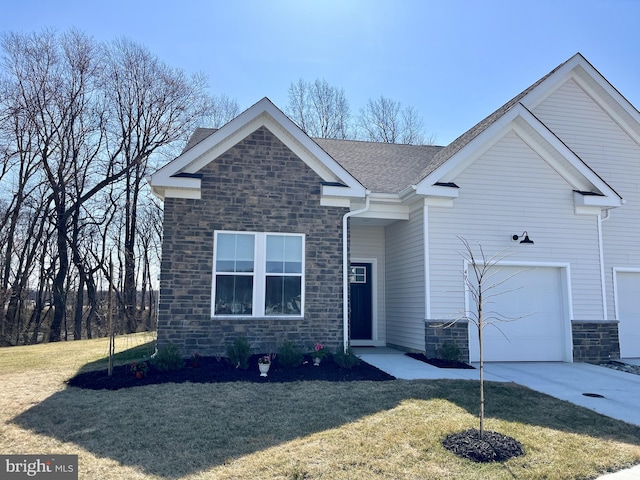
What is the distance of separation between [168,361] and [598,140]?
12.3 m

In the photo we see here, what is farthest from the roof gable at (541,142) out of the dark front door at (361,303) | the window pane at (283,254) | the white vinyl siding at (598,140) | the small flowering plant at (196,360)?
the small flowering plant at (196,360)

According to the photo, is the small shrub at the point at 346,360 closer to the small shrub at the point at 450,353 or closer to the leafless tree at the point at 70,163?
the small shrub at the point at 450,353

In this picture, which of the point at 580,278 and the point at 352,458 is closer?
the point at 352,458

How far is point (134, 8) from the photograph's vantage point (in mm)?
10523

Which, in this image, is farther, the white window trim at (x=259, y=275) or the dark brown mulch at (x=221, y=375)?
the white window trim at (x=259, y=275)

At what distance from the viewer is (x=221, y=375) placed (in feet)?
27.5

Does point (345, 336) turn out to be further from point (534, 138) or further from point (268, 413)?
point (534, 138)

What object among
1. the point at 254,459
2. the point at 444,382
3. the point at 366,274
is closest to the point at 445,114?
the point at 366,274

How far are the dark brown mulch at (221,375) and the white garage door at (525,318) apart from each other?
3.38m

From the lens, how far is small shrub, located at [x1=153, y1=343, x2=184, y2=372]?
338 inches

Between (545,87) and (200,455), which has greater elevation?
(545,87)

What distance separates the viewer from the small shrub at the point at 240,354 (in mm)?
8953

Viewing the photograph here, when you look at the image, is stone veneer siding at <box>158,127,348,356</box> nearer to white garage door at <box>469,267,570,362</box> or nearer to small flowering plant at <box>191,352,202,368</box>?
small flowering plant at <box>191,352,202,368</box>

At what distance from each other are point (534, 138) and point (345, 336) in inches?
257
